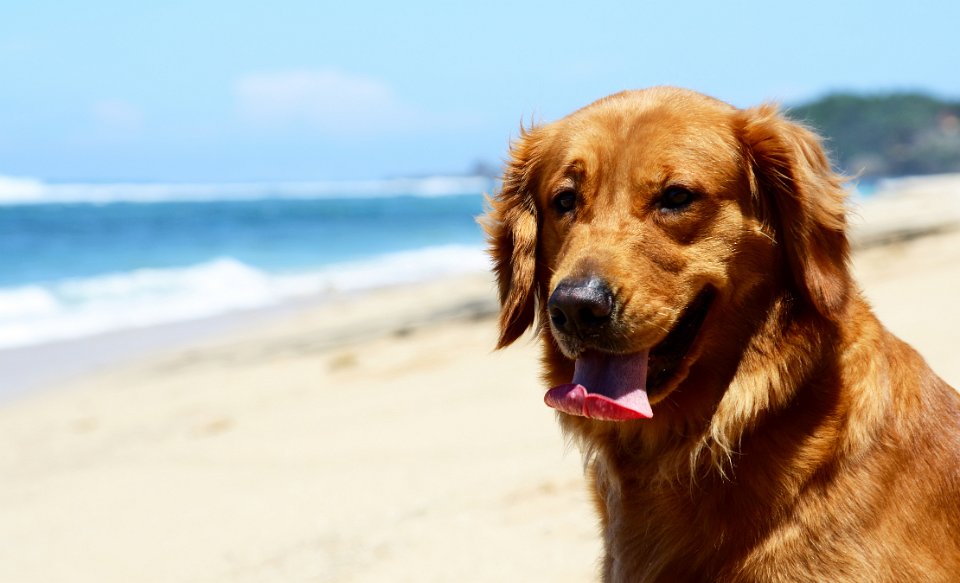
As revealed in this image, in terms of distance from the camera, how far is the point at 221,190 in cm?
13338

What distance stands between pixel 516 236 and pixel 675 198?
2.21 ft

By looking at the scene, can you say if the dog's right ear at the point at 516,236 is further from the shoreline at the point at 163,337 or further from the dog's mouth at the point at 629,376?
the shoreline at the point at 163,337

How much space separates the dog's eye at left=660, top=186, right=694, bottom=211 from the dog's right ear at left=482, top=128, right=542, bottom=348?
579 mm

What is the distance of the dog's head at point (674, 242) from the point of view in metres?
3.19

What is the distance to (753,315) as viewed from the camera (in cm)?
337

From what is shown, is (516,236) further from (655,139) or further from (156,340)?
(156,340)

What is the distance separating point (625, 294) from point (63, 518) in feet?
16.8

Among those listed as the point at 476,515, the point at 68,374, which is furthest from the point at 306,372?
the point at 476,515

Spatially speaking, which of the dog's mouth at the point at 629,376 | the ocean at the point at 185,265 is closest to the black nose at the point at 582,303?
the dog's mouth at the point at 629,376

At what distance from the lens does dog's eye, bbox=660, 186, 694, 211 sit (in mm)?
3387

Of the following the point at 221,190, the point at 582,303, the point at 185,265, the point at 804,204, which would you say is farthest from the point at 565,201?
the point at 221,190

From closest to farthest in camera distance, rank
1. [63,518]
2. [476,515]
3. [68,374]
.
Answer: [476,515], [63,518], [68,374]

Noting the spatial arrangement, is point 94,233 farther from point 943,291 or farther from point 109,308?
point 943,291

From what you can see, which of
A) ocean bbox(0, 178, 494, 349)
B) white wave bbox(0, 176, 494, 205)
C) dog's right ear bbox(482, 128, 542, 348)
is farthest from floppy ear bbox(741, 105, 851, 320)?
white wave bbox(0, 176, 494, 205)
